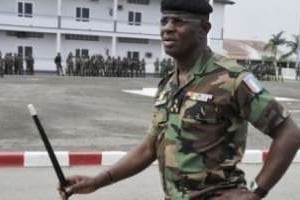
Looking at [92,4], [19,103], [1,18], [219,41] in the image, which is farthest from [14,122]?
[219,41]

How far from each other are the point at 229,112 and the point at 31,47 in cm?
5073

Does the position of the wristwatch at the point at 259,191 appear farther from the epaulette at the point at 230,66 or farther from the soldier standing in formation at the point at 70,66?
the soldier standing in formation at the point at 70,66

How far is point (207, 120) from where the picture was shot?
247cm

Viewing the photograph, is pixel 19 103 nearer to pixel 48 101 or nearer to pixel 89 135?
pixel 48 101

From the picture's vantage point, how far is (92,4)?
55.4 meters

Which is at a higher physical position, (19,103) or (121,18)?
(121,18)

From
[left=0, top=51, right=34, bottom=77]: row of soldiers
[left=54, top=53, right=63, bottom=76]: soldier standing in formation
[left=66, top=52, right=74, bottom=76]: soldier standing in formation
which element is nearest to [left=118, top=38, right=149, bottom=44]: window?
[left=66, top=52, right=74, bottom=76]: soldier standing in formation

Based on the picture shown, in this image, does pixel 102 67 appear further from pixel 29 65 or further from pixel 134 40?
pixel 134 40

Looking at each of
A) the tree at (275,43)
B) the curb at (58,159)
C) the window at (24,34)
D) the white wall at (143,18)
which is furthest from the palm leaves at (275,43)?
the curb at (58,159)

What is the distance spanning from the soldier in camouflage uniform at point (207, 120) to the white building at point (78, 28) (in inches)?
1928

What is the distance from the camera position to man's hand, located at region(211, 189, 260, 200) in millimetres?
2350

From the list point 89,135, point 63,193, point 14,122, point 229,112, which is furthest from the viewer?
point 14,122

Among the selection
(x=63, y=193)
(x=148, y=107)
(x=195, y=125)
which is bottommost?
(x=148, y=107)

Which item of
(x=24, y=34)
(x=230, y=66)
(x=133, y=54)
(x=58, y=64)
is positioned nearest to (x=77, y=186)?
(x=230, y=66)
